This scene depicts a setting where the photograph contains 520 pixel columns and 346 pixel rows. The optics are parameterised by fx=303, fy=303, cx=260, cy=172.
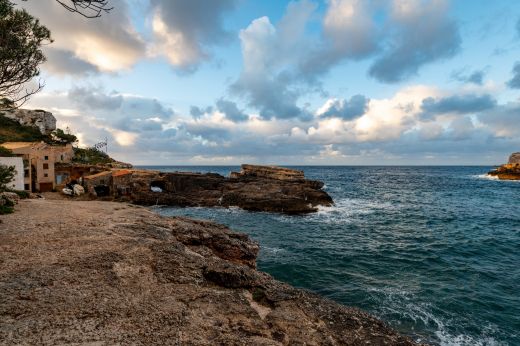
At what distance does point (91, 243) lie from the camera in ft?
37.8

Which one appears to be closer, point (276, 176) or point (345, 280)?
point (345, 280)

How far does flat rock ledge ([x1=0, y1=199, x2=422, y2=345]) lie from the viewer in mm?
6984

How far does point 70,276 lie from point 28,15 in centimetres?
1243

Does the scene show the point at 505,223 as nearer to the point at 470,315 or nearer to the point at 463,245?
the point at 463,245

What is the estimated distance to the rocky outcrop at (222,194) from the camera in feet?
159

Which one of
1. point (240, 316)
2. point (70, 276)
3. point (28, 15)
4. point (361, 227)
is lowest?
point (361, 227)

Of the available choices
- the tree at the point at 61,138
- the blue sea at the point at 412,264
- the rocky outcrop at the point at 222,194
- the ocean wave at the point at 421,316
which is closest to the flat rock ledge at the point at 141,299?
the ocean wave at the point at 421,316

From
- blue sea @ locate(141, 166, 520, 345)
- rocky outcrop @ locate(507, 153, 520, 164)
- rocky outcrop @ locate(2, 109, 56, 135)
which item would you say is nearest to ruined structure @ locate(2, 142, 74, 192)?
blue sea @ locate(141, 166, 520, 345)

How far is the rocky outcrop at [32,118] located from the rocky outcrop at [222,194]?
66.1 m

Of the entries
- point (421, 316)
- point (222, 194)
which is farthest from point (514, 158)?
point (421, 316)

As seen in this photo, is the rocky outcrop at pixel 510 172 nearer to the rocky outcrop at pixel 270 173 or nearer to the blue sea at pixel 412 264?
the blue sea at pixel 412 264

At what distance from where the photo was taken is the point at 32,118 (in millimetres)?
101312

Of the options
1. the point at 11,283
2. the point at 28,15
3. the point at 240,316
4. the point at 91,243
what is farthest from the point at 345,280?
the point at 28,15

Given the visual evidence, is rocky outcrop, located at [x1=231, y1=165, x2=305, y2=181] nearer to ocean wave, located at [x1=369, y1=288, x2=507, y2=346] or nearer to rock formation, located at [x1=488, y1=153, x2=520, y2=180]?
ocean wave, located at [x1=369, y1=288, x2=507, y2=346]
